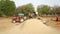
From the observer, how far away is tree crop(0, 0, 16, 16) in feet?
8.07

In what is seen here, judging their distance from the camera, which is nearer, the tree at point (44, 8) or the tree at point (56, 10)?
the tree at point (56, 10)

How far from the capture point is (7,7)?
258cm

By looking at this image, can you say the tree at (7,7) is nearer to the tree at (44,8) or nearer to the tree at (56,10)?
the tree at (44,8)

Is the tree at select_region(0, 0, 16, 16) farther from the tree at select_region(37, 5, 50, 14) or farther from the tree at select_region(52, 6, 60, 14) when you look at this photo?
the tree at select_region(52, 6, 60, 14)

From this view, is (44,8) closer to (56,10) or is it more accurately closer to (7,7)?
(56,10)

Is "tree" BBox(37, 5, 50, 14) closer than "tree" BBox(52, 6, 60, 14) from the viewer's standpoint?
No

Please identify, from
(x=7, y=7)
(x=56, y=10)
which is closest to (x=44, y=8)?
(x=56, y=10)

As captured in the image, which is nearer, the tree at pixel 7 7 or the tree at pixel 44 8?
the tree at pixel 7 7

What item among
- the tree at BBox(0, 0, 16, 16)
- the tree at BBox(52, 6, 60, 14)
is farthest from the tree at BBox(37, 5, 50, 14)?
the tree at BBox(0, 0, 16, 16)

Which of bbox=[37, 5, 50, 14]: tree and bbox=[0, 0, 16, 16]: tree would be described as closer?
bbox=[0, 0, 16, 16]: tree

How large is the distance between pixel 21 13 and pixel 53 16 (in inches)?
22.0

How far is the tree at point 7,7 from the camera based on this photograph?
246 centimetres

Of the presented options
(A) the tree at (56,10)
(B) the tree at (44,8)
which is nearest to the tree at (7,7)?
(B) the tree at (44,8)

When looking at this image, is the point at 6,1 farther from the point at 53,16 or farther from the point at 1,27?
the point at 53,16
